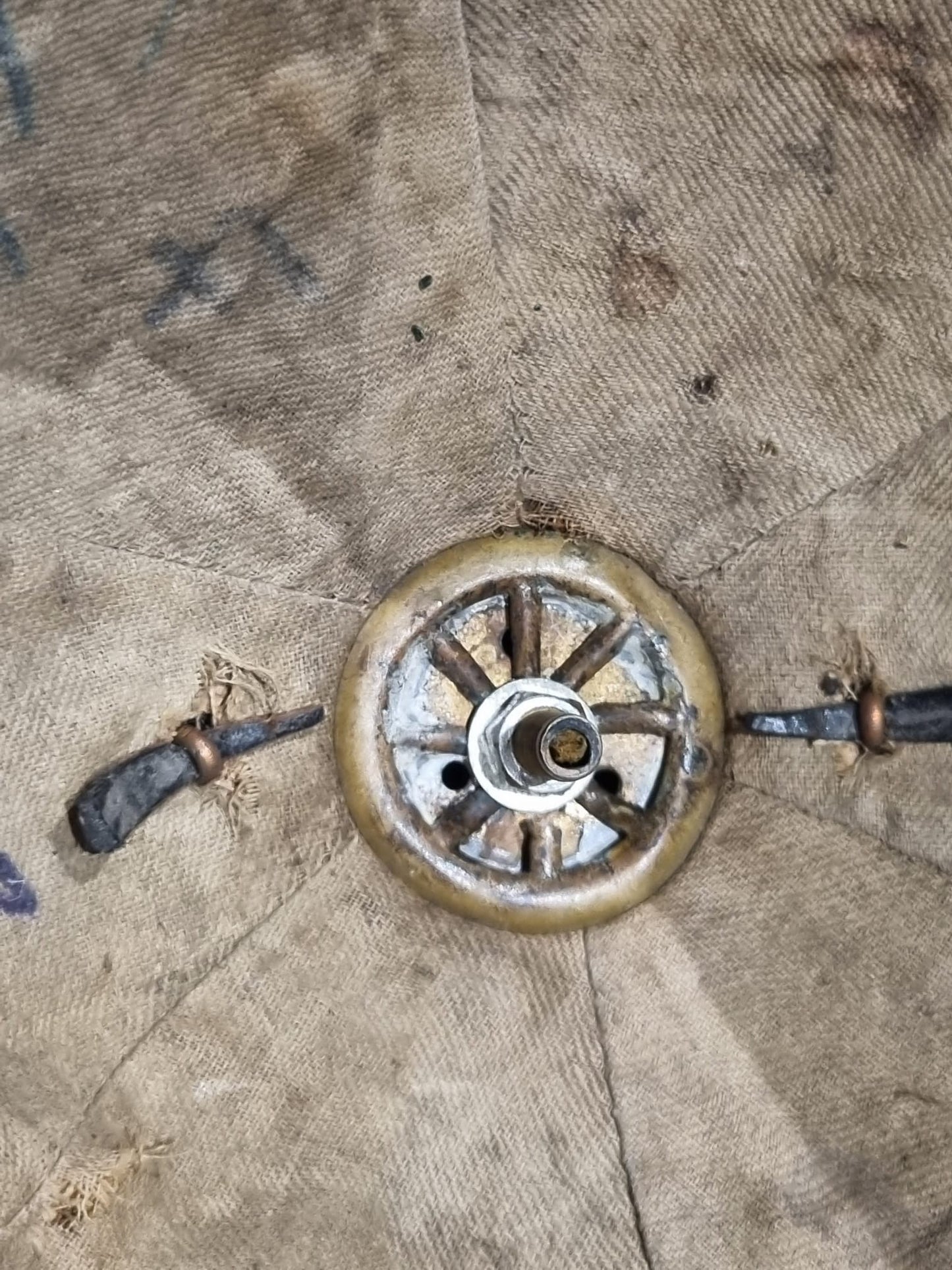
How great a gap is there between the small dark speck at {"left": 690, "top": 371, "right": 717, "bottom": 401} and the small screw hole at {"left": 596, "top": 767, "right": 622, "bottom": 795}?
10.3 inches

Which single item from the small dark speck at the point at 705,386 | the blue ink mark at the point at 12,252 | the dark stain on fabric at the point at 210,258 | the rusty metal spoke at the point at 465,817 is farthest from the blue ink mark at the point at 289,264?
the rusty metal spoke at the point at 465,817

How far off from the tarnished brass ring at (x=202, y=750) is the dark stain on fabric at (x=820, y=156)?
0.47 metres

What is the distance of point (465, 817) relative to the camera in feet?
2.68

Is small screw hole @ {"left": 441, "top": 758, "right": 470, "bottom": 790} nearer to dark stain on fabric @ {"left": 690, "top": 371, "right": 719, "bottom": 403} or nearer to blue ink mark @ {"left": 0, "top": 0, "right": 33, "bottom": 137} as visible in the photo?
dark stain on fabric @ {"left": 690, "top": 371, "right": 719, "bottom": 403}

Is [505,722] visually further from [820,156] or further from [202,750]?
[820,156]

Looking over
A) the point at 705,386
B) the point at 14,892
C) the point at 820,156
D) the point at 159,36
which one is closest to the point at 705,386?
the point at 705,386

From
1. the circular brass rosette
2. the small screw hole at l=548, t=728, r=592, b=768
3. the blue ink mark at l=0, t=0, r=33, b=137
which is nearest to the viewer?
the blue ink mark at l=0, t=0, r=33, b=137

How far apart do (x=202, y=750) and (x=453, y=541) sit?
0.22 meters

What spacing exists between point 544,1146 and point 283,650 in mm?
344

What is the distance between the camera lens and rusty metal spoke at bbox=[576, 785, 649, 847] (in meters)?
0.81

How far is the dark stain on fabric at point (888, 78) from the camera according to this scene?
2.15ft

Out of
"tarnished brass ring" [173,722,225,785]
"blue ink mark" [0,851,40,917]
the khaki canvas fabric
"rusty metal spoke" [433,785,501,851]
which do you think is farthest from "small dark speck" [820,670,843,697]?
"blue ink mark" [0,851,40,917]

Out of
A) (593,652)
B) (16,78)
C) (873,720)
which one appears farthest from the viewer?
(593,652)

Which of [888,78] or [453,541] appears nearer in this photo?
[888,78]
